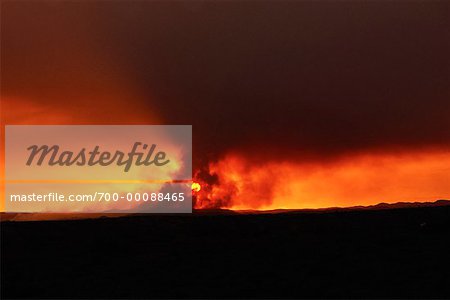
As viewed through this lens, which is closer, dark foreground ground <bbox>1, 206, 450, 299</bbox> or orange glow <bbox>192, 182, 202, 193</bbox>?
dark foreground ground <bbox>1, 206, 450, 299</bbox>

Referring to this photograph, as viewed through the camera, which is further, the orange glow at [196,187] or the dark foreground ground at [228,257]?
the orange glow at [196,187]

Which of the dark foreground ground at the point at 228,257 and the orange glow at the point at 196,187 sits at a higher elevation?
the orange glow at the point at 196,187

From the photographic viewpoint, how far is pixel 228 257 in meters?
12.1

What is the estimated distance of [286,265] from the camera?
11500 mm

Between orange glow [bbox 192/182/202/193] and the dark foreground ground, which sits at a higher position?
orange glow [bbox 192/182/202/193]

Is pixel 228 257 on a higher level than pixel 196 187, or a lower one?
lower

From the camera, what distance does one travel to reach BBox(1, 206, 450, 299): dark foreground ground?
10.0m

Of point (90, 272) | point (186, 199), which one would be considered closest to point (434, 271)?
point (90, 272)

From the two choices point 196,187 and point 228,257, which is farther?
point 196,187

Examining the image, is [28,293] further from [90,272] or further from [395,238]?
[395,238]

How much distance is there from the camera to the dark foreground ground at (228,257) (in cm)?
1001

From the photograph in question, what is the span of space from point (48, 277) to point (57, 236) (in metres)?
3.15

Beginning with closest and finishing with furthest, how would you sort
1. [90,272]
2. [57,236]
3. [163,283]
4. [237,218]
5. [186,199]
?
[163,283]
[90,272]
[57,236]
[237,218]
[186,199]

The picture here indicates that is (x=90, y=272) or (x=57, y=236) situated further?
(x=57, y=236)
